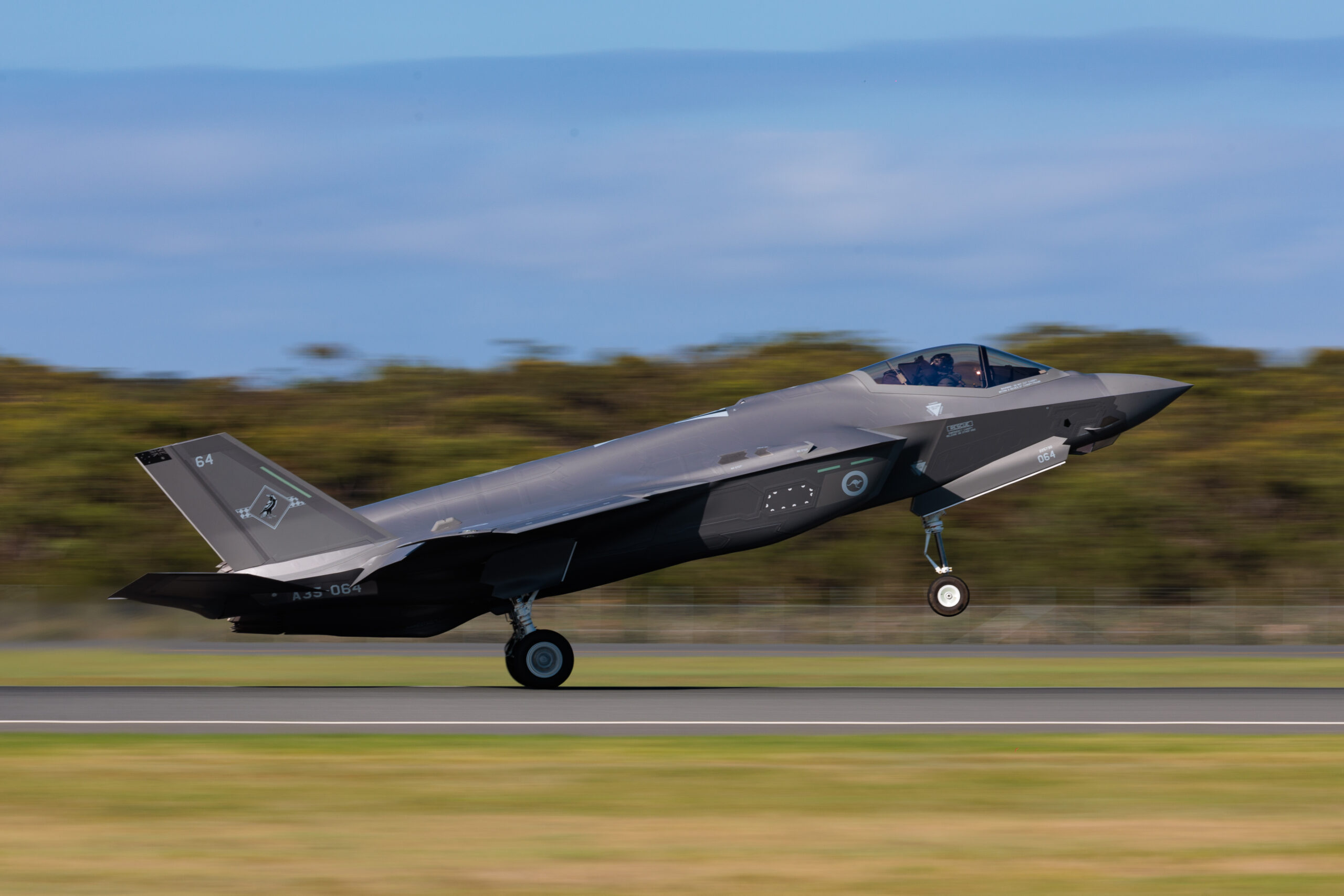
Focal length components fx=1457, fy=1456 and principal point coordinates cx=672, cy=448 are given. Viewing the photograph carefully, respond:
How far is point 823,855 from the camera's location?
380 inches

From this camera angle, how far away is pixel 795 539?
54.8 metres

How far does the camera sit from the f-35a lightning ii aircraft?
2031cm

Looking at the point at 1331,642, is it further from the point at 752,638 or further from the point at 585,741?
the point at 585,741

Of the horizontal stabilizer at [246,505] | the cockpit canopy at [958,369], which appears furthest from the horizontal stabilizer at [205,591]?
the cockpit canopy at [958,369]

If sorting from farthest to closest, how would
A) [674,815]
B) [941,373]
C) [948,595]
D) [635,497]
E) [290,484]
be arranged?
[941,373]
[290,484]
[635,497]
[948,595]
[674,815]

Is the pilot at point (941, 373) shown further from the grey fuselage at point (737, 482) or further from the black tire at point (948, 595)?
the black tire at point (948, 595)

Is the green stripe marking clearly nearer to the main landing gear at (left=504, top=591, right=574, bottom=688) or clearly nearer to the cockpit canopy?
the main landing gear at (left=504, top=591, right=574, bottom=688)

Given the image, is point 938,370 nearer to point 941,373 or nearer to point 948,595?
point 941,373

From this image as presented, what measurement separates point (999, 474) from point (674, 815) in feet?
37.0

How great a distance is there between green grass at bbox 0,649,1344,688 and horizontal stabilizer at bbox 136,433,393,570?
4457 mm

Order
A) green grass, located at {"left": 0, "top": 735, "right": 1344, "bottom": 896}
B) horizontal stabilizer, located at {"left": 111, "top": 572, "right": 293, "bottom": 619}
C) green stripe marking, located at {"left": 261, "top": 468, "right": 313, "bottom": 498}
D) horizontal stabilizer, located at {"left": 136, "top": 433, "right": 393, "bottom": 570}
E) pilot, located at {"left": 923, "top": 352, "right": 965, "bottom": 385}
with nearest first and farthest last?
1. green grass, located at {"left": 0, "top": 735, "right": 1344, "bottom": 896}
2. horizontal stabilizer, located at {"left": 111, "top": 572, "right": 293, "bottom": 619}
3. horizontal stabilizer, located at {"left": 136, "top": 433, "right": 393, "bottom": 570}
4. green stripe marking, located at {"left": 261, "top": 468, "right": 313, "bottom": 498}
5. pilot, located at {"left": 923, "top": 352, "right": 965, "bottom": 385}

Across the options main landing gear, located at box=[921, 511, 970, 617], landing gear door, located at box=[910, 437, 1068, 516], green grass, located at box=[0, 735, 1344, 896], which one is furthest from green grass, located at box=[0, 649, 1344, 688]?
green grass, located at box=[0, 735, 1344, 896]

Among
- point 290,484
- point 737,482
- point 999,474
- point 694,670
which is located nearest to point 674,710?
point 737,482

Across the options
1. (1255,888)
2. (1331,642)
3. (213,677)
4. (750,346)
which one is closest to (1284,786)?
(1255,888)
